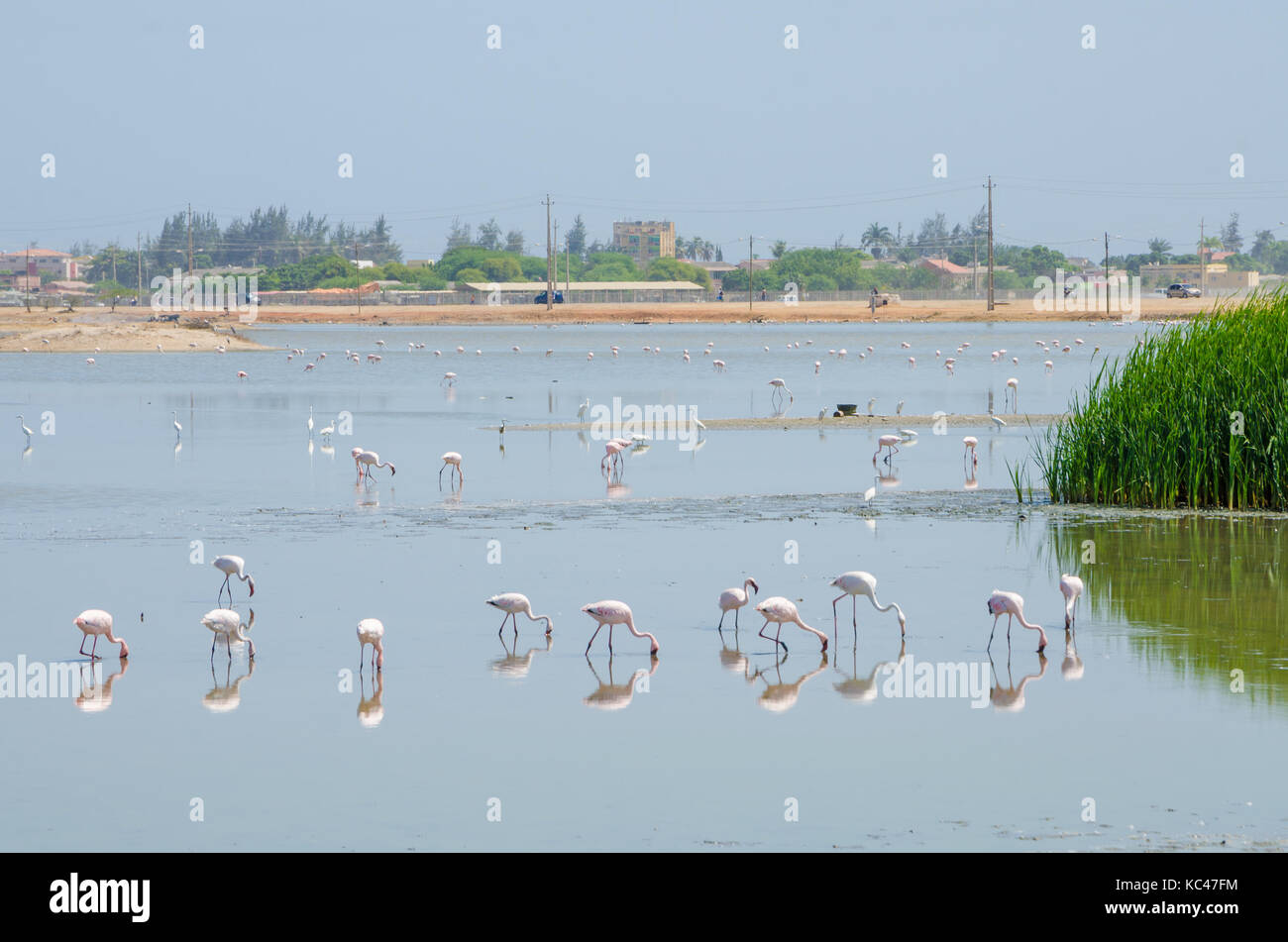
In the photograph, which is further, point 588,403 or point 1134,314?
point 1134,314

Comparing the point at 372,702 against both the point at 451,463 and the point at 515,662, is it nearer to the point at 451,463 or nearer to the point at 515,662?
the point at 515,662

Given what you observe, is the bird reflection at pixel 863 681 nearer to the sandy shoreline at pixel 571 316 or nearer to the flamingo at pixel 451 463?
the flamingo at pixel 451 463

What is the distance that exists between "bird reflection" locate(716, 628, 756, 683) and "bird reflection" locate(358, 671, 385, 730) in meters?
2.59

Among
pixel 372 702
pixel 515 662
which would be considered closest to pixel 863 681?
pixel 515 662

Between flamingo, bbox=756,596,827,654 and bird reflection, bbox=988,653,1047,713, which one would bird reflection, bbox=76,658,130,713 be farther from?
bird reflection, bbox=988,653,1047,713

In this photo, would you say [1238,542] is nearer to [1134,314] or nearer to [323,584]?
[323,584]

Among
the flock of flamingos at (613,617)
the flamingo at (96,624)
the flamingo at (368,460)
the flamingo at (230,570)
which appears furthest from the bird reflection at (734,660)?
the flamingo at (368,460)

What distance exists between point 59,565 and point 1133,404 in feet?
41.7

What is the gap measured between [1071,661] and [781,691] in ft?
8.04

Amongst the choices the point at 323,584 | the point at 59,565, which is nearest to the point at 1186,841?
the point at 323,584

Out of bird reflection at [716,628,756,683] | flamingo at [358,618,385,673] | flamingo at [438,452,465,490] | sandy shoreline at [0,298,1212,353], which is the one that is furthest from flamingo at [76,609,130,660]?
sandy shoreline at [0,298,1212,353]

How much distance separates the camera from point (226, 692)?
1183 cm
